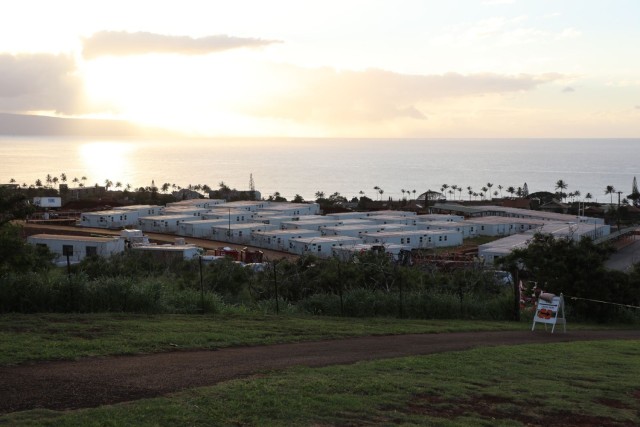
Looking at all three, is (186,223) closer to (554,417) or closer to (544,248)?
(544,248)

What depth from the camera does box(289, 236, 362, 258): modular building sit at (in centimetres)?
4566

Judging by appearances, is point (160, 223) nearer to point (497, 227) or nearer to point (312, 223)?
point (312, 223)

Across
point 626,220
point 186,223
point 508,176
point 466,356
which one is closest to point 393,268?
point 466,356

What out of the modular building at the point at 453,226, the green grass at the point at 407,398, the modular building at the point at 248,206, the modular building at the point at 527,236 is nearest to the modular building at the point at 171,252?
the modular building at the point at 527,236

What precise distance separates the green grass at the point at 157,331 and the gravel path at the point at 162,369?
0.34m

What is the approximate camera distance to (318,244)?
46.4 metres

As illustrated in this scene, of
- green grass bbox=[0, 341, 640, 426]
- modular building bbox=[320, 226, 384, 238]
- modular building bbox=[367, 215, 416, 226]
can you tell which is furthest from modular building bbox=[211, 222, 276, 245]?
green grass bbox=[0, 341, 640, 426]

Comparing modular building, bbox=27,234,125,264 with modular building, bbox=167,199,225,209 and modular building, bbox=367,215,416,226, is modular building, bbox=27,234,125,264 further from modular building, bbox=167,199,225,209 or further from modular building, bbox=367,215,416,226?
modular building, bbox=167,199,225,209

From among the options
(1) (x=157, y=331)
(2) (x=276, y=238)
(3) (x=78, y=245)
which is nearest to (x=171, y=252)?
(3) (x=78, y=245)

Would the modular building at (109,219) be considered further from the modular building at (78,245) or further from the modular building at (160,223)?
the modular building at (78,245)

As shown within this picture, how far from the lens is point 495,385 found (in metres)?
8.69

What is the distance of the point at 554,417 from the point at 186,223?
5189 centimetres

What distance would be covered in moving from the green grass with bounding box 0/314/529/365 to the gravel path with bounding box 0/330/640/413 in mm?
342

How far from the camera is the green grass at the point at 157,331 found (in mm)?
9297
